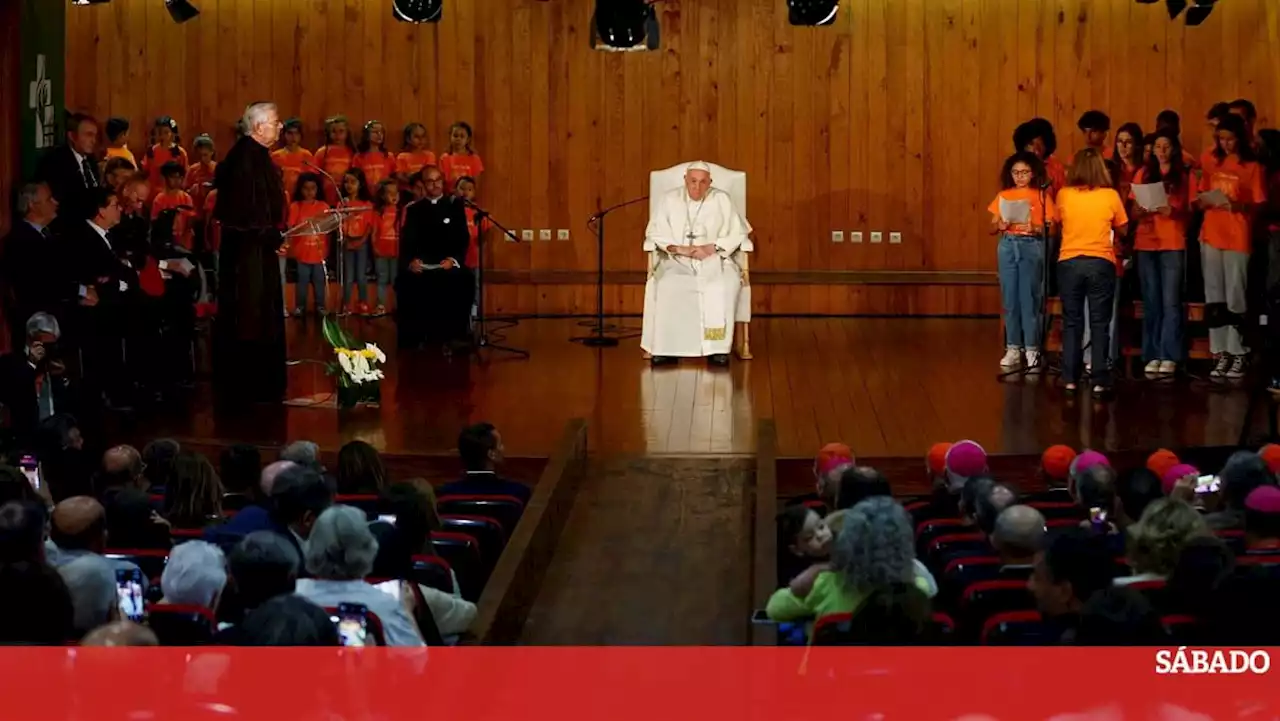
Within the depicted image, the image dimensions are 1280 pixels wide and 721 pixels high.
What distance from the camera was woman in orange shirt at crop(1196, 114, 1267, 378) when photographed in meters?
11.1

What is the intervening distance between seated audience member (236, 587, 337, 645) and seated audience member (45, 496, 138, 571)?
3.44ft

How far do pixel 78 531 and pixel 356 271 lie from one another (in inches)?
378

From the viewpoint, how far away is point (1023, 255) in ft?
38.0

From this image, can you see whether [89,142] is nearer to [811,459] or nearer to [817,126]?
[811,459]

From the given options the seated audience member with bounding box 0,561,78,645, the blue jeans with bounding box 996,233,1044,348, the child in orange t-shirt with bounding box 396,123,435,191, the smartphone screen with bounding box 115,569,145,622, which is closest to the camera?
the seated audience member with bounding box 0,561,78,645

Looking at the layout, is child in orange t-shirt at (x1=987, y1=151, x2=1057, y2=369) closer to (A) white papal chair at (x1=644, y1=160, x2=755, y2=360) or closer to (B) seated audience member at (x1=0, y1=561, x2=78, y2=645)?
(A) white papal chair at (x1=644, y1=160, x2=755, y2=360)

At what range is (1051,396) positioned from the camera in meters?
10.8

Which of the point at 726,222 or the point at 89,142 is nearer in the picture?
the point at 89,142

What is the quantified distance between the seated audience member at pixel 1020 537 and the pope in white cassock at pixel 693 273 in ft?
22.2

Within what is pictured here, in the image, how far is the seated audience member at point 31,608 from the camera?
4.47m

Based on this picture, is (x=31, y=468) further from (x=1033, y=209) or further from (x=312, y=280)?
(x=312, y=280)

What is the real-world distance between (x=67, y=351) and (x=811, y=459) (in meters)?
3.85

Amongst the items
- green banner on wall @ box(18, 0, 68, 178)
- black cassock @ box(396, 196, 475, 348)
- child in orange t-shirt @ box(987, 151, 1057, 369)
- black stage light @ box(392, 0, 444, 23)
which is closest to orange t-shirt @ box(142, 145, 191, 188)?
black stage light @ box(392, 0, 444, 23)
